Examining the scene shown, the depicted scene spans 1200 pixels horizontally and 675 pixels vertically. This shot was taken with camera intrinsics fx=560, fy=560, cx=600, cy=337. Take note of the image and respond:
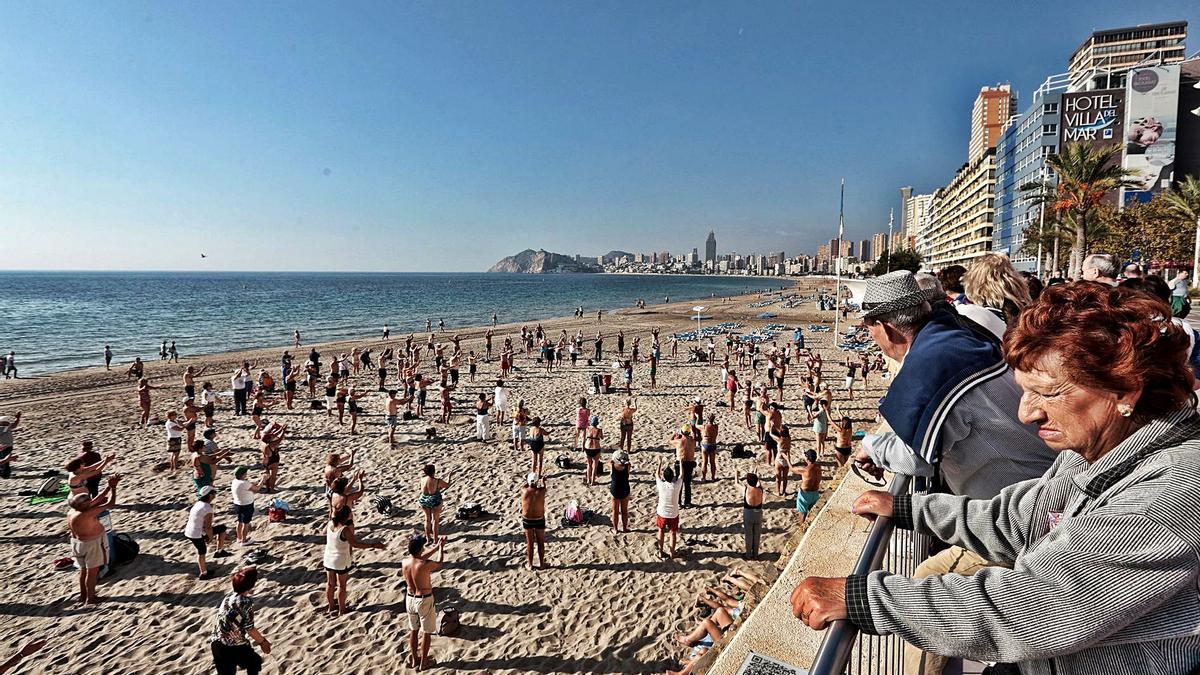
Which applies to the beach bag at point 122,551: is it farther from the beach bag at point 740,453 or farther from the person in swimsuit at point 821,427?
the person in swimsuit at point 821,427

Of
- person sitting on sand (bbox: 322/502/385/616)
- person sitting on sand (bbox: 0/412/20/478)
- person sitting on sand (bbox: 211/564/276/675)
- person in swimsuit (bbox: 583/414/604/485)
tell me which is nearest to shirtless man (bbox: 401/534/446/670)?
person sitting on sand (bbox: 322/502/385/616)

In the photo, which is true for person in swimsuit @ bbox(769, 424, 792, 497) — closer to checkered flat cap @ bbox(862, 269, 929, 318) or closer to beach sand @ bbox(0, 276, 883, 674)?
beach sand @ bbox(0, 276, 883, 674)

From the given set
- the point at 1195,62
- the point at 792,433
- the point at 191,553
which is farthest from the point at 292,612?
the point at 1195,62

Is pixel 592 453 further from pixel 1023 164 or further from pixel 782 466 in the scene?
pixel 1023 164

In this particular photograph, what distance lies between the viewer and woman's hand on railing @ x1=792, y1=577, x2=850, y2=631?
1.37 metres

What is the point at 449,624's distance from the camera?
289 inches

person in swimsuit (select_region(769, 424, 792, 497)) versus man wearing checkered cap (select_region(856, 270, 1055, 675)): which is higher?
man wearing checkered cap (select_region(856, 270, 1055, 675))

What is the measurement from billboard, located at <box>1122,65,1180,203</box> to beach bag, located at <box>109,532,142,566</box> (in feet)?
257

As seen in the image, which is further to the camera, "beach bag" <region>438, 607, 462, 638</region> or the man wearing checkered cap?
"beach bag" <region>438, 607, 462, 638</region>

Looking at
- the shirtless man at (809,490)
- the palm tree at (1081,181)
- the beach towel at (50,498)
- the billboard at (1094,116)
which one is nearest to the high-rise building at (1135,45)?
the billboard at (1094,116)

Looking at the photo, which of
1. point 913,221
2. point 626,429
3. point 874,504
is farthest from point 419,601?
point 913,221

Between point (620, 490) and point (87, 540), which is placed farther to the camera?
point (620, 490)

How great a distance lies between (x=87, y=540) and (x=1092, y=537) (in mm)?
10929

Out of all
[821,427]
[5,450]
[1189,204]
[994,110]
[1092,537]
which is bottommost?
[5,450]
